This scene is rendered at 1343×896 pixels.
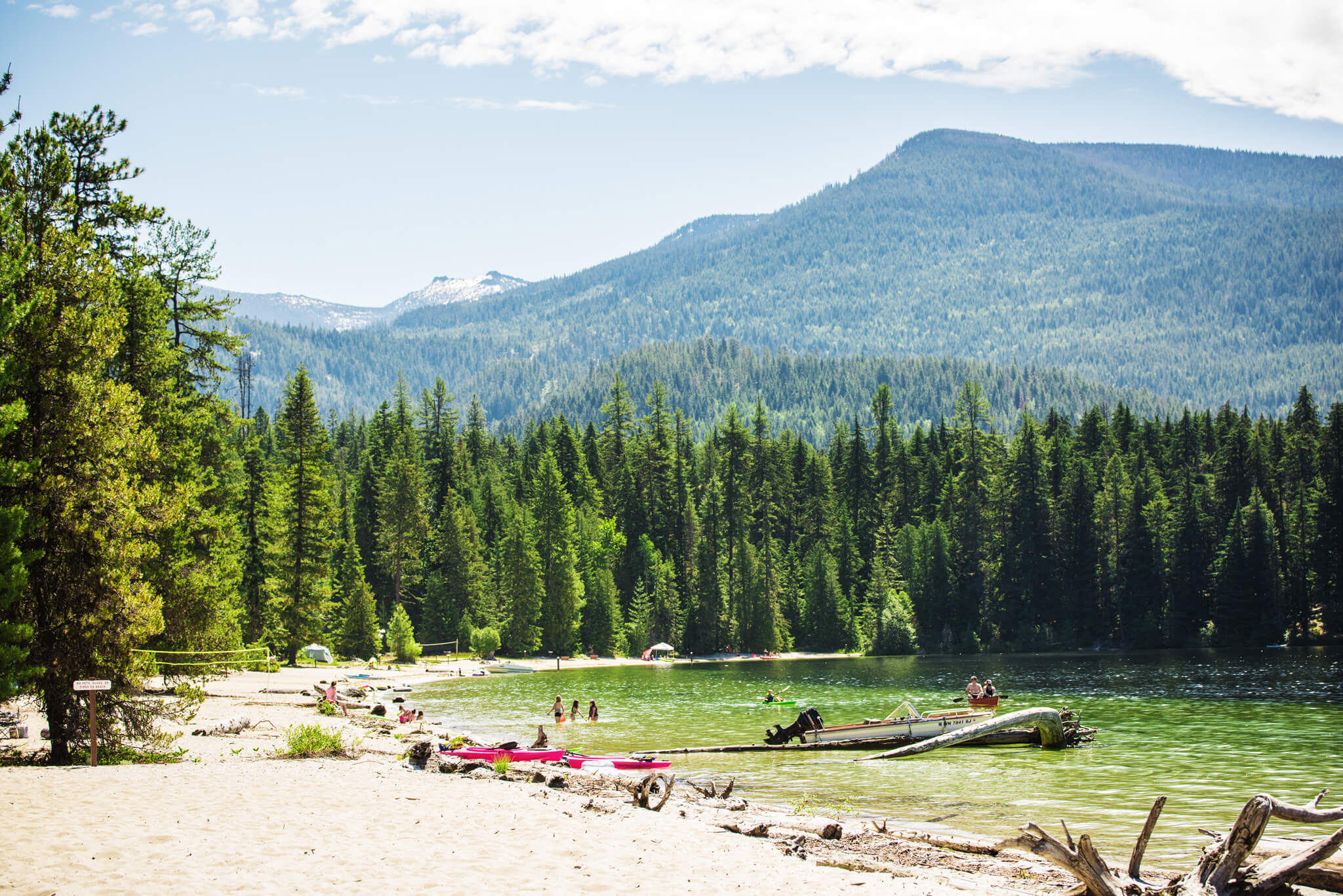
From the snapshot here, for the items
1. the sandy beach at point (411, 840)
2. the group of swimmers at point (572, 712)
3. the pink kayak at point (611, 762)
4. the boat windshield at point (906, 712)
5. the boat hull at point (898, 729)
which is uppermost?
the sandy beach at point (411, 840)

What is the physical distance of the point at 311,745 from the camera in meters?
23.0

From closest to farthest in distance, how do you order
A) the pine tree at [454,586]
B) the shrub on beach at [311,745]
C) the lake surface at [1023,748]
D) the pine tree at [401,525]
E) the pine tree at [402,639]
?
the lake surface at [1023,748] → the shrub on beach at [311,745] → the pine tree at [402,639] → the pine tree at [454,586] → the pine tree at [401,525]

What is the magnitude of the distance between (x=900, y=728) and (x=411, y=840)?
64.8 feet

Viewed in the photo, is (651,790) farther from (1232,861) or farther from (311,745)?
(1232,861)

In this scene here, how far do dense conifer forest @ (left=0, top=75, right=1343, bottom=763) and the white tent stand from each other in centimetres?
120

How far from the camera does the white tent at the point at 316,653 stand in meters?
59.2

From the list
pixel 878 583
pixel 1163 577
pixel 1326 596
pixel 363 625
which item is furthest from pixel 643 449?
pixel 1326 596

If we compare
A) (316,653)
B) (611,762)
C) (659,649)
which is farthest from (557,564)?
(611,762)

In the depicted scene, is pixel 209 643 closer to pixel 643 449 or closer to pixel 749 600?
pixel 749 600

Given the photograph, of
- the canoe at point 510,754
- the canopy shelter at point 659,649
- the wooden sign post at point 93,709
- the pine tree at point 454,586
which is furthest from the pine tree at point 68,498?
the canopy shelter at point 659,649

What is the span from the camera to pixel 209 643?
36.4 m

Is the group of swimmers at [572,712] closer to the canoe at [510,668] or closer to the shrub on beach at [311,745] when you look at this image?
the shrub on beach at [311,745]

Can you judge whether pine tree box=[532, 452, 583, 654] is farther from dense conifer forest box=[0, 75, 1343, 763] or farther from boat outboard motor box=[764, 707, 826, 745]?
boat outboard motor box=[764, 707, 826, 745]

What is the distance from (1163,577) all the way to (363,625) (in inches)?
2603
